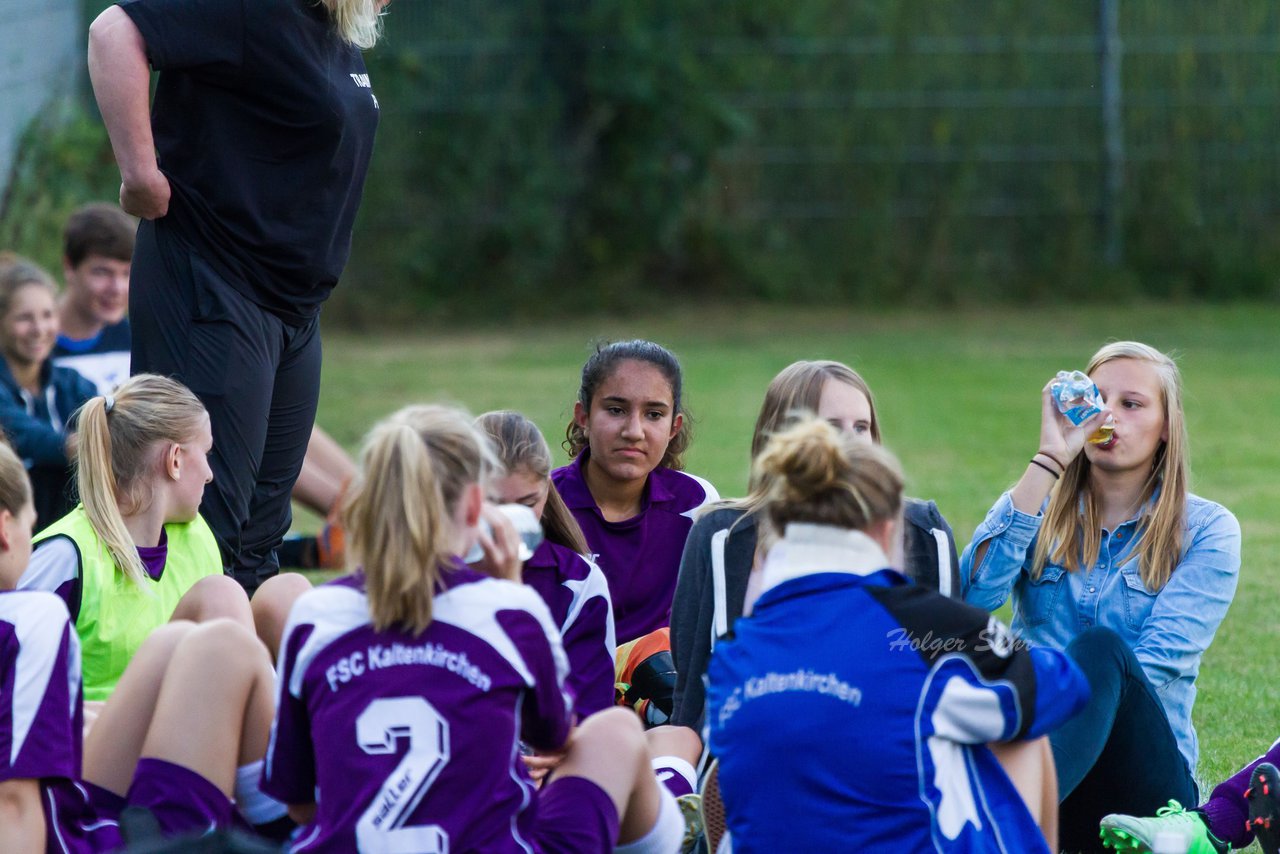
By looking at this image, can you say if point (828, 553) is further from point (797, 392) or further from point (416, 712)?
point (797, 392)

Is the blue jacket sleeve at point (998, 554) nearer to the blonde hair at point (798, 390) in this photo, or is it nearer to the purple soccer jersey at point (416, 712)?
the blonde hair at point (798, 390)

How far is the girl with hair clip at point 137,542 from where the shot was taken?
321cm

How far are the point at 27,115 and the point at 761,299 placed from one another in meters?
6.79

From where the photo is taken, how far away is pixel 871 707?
2.44 meters

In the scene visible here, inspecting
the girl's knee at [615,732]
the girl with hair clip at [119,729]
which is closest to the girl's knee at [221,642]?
the girl with hair clip at [119,729]

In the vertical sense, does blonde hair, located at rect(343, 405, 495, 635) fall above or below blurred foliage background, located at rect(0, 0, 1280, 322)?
below

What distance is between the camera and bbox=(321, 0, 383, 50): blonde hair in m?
3.87

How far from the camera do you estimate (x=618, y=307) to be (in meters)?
15.2

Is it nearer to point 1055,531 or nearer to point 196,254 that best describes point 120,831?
point 196,254

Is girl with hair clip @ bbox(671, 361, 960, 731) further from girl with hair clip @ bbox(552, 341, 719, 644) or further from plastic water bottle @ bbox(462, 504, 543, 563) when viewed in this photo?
girl with hair clip @ bbox(552, 341, 719, 644)

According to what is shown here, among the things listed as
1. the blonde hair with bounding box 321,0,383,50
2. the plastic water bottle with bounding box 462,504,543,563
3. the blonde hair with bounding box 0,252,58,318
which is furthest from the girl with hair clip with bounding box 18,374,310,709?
the blonde hair with bounding box 0,252,58,318

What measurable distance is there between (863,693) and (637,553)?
164 cm

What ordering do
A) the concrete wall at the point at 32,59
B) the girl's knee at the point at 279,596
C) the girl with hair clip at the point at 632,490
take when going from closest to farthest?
the girl's knee at the point at 279,596, the girl with hair clip at the point at 632,490, the concrete wall at the point at 32,59

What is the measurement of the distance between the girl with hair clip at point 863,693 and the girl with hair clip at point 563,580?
0.85m
